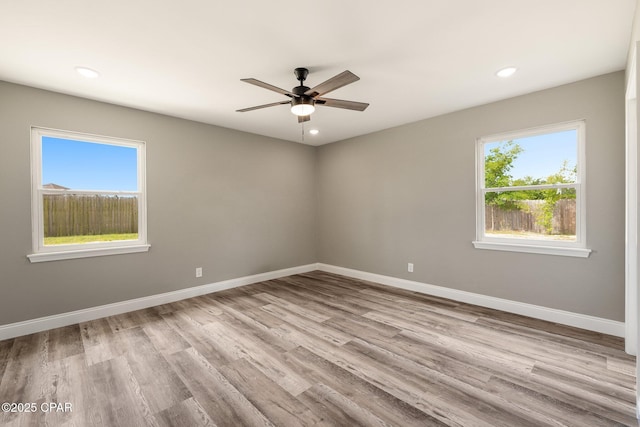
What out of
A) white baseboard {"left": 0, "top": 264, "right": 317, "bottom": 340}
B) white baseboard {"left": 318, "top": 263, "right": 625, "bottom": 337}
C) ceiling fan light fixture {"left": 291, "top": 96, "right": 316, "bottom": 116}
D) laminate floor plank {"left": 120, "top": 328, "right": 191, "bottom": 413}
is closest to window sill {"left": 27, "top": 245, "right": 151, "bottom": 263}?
white baseboard {"left": 0, "top": 264, "right": 317, "bottom": 340}

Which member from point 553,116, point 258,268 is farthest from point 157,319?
point 553,116

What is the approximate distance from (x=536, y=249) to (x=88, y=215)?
5.25 m

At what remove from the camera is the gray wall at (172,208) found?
292 centimetres

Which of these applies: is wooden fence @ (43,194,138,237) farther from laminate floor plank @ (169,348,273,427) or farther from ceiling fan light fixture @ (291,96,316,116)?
ceiling fan light fixture @ (291,96,316,116)

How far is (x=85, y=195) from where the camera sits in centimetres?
339

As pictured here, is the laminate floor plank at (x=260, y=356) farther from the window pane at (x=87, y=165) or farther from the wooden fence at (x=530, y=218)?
the wooden fence at (x=530, y=218)

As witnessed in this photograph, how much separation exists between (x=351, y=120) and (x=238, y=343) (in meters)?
3.26

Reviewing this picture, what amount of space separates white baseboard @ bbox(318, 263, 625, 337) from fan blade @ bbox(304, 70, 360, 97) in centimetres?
314

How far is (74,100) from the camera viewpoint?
3.25m

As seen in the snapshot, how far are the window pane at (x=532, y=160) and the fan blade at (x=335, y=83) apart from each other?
247 cm

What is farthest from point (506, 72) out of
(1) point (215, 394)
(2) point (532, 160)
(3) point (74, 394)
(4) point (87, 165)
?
(4) point (87, 165)

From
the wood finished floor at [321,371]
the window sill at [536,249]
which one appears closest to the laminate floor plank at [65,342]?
the wood finished floor at [321,371]

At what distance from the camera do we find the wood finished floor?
70.4 inches

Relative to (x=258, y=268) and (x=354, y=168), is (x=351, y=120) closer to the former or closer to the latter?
(x=354, y=168)
